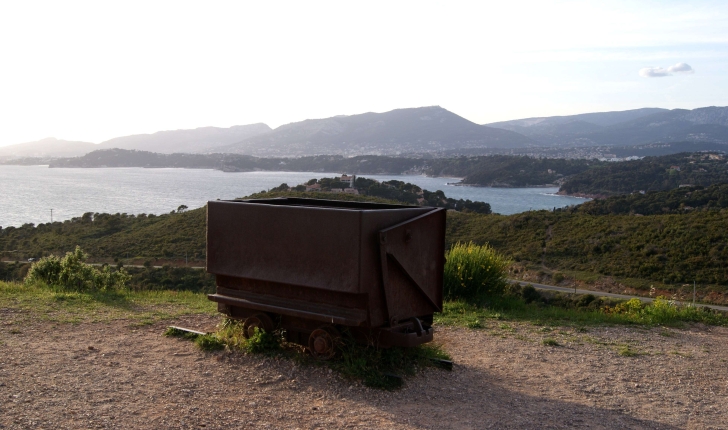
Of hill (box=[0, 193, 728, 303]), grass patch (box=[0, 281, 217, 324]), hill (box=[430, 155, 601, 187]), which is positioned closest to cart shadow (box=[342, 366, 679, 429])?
grass patch (box=[0, 281, 217, 324])

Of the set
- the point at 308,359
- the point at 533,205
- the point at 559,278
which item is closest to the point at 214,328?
the point at 308,359

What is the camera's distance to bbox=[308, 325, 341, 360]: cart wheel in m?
5.12

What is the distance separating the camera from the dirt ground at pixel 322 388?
4230 mm

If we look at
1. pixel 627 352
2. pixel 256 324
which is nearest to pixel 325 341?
pixel 256 324

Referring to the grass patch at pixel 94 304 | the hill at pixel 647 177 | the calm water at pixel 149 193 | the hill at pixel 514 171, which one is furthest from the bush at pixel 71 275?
the hill at pixel 514 171

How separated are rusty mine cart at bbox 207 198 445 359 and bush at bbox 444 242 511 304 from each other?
379 cm

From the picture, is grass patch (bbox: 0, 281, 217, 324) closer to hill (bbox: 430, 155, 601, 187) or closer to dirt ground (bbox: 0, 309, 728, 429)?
dirt ground (bbox: 0, 309, 728, 429)

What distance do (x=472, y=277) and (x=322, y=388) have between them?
16.8ft

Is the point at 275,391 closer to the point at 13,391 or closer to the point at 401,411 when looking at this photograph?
the point at 401,411

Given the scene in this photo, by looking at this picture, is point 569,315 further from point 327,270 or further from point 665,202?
point 665,202

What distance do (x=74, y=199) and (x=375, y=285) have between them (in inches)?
3177

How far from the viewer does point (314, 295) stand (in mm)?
5203

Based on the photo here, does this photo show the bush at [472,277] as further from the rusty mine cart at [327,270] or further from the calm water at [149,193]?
the calm water at [149,193]

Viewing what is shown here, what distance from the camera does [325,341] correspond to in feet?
16.8
